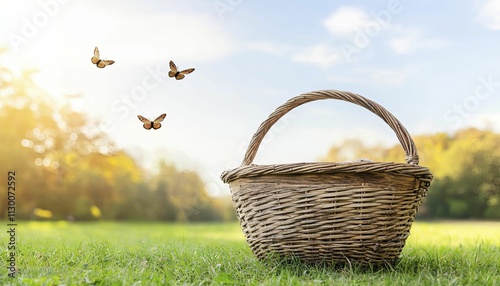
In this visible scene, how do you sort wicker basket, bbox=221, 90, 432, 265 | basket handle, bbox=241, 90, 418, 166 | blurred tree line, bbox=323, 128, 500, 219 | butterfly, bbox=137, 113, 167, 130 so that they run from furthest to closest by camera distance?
blurred tree line, bbox=323, 128, 500, 219 → butterfly, bbox=137, 113, 167, 130 → basket handle, bbox=241, 90, 418, 166 → wicker basket, bbox=221, 90, 432, 265

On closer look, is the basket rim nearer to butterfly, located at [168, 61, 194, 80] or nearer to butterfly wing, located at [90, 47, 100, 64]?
butterfly, located at [168, 61, 194, 80]

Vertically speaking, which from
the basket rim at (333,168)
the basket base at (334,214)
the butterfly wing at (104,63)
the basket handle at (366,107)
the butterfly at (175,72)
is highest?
the butterfly wing at (104,63)

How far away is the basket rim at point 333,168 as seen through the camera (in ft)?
7.68

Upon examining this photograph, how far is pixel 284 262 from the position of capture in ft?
8.50

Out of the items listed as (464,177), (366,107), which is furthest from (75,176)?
(366,107)

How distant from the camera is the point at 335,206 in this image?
7.97 feet

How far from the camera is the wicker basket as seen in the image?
241 centimetres

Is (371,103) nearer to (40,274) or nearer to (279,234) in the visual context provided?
(279,234)

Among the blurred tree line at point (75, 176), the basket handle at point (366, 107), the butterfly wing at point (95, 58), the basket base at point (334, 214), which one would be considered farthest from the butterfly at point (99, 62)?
the blurred tree line at point (75, 176)

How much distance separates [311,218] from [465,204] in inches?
321

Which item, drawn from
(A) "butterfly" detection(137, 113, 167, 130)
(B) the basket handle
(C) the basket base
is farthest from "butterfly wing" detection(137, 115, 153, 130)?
(C) the basket base

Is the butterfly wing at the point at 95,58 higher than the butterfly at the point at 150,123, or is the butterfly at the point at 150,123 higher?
the butterfly wing at the point at 95,58

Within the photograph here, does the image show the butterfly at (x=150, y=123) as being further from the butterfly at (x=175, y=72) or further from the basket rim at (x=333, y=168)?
the basket rim at (x=333, y=168)

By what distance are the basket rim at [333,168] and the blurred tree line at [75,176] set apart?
7.72 metres
